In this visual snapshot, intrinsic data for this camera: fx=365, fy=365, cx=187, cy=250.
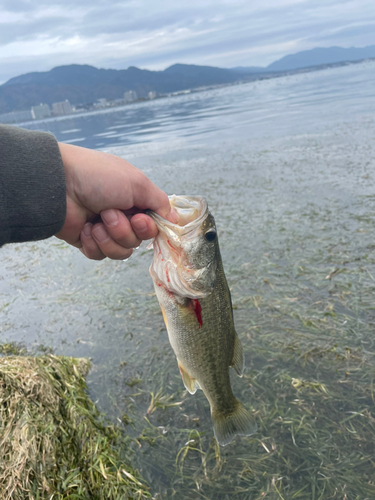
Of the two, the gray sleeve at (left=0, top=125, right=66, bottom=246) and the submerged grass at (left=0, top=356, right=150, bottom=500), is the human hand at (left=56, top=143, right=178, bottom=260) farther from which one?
the submerged grass at (left=0, top=356, right=150, bottom=500)

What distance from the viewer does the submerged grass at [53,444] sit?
8.49 ft

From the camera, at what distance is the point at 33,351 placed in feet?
15.3

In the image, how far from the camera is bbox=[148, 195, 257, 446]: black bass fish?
7.75ft

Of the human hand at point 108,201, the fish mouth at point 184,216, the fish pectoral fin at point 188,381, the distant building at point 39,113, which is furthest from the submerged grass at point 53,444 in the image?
the distant building at point 39,113

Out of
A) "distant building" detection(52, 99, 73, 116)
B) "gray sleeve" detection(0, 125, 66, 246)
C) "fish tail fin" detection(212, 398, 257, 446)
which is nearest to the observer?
"gray sleeve" detection(0, 125, 66, 246)

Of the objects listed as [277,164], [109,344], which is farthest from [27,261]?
[277,164]

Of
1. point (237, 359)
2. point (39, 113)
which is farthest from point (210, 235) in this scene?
point (39, 113)

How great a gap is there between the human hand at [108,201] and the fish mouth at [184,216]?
0.15ft

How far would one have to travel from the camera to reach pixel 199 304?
2479mm

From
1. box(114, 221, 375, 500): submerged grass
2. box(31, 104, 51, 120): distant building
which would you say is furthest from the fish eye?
box(31, 104, 51, 120): distant building

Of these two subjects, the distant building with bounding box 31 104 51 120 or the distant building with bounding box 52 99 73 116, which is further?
the distant building with bounding box 52 99 73 116

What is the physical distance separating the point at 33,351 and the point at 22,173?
3.39m

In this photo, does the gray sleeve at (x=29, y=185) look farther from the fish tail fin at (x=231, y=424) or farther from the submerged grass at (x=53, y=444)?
the fish tail fin at (x=231, y=424)

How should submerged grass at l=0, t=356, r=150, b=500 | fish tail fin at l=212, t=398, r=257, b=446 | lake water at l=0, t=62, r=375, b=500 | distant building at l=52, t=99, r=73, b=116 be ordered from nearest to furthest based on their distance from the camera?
submerged grass at l=0, t=356, r=150, b=500 < fish tail fin at l=212, t=398, r=257, b=446 < lake water at l=0, t=62, r=375, b=500 < distant building at l=52, t=99, r=73, b=116
